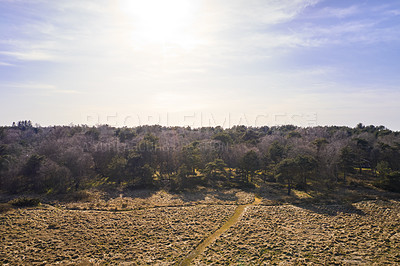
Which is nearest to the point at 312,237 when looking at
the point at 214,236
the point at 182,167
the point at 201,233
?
the point at 214,236

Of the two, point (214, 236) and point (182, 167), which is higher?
point (182, 167)

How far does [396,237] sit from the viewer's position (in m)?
21.5

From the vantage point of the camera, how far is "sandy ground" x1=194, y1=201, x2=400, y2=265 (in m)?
18.3

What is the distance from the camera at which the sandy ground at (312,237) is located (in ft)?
60.1

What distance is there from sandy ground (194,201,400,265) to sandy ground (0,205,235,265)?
3178 millimetres

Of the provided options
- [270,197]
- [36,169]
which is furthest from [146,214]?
[36,169]

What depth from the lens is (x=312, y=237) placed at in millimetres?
22062

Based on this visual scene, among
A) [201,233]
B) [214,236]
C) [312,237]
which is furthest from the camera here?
[201,233]

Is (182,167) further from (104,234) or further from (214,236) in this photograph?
(104,234)

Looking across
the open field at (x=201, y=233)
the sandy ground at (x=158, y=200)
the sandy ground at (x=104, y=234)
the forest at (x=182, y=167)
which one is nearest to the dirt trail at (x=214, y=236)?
the open field at (x=201, y=233)

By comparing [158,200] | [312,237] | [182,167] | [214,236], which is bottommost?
[158,200]

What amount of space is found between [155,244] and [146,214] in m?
8.62

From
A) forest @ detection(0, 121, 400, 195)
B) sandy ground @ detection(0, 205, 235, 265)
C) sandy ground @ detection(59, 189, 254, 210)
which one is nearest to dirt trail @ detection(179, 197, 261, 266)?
sandy ground @ detection(0, 205, 235, 265)

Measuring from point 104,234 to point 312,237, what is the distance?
69.3 ft
